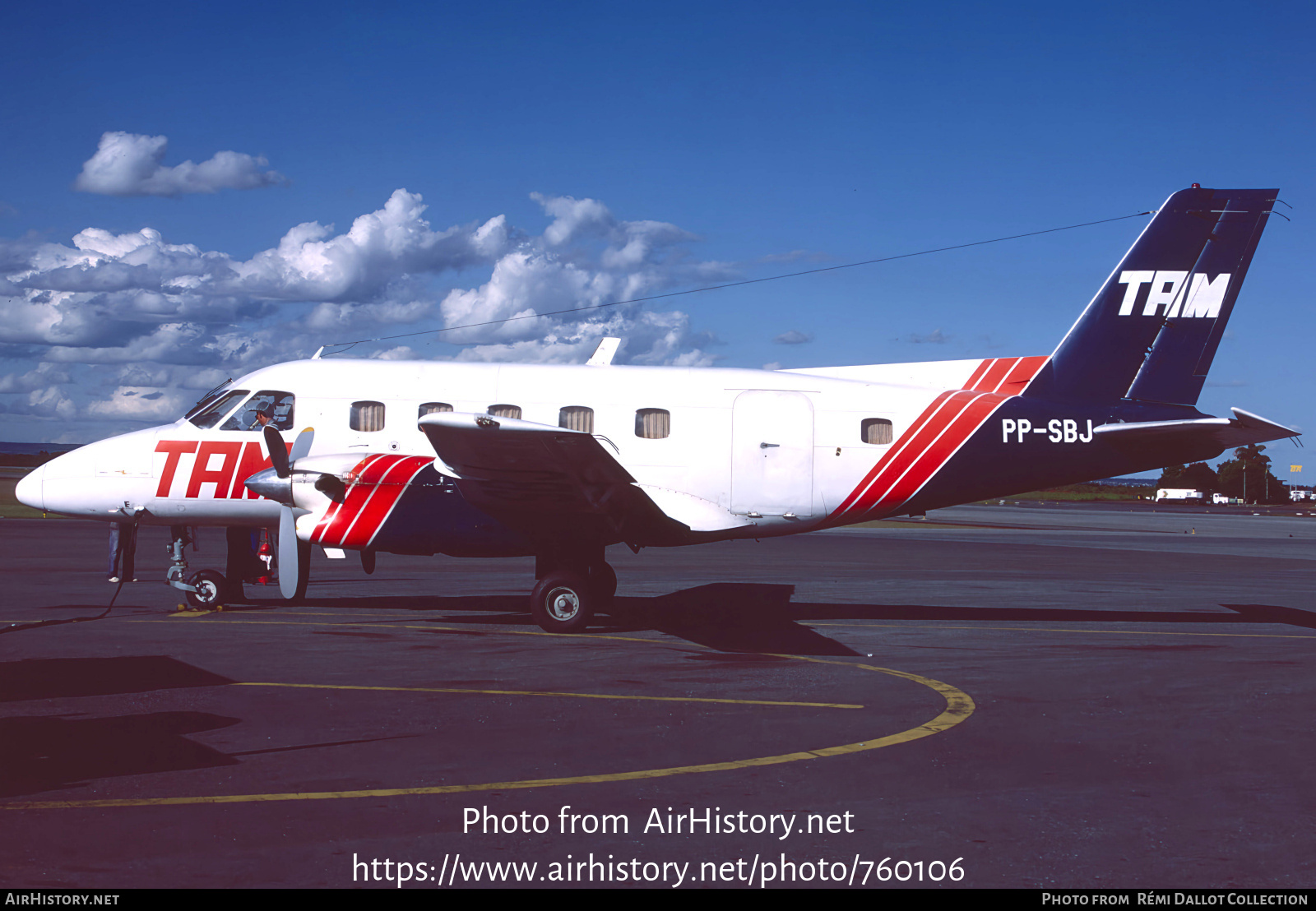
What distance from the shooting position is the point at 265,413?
14242 millimetres

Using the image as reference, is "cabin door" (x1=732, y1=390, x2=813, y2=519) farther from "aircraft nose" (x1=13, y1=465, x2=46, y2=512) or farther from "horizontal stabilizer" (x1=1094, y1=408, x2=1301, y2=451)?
"aircraft nose" (x1=13, y1=465, x2=46, y2=512)

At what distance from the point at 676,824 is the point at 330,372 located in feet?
35.4

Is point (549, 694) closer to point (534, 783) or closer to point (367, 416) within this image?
point (534, 783)

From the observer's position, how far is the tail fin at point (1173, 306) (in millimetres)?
14367

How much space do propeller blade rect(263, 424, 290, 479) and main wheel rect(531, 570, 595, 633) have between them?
3.73m

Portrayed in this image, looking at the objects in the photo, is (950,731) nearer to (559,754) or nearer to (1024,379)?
(559,754)

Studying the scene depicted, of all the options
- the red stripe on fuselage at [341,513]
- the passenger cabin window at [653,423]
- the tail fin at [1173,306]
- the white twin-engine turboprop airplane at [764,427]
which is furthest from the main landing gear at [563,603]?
the tail fin at [1173,306]

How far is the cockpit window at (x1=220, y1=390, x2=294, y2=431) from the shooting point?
46.6 ft

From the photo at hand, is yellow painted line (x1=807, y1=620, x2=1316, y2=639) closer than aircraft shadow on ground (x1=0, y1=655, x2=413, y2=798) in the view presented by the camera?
No

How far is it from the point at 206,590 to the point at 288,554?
2.42 metres

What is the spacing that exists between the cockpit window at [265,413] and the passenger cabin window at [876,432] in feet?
27.0

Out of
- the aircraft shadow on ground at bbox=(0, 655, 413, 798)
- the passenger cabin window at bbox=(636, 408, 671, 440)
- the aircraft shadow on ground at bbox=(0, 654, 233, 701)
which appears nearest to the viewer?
the aircraft shadow on ground at bbox=(0, 655, 413, 798)

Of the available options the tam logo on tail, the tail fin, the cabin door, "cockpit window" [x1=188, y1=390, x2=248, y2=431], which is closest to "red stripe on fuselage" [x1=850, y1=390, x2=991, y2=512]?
the cabin door

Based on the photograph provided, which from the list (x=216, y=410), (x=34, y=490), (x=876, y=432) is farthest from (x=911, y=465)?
(x=34, y=490)
